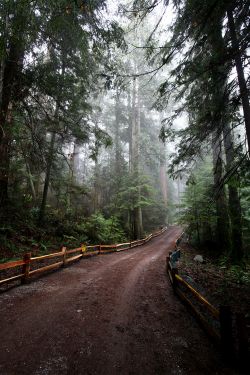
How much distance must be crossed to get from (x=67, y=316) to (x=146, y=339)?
163cm

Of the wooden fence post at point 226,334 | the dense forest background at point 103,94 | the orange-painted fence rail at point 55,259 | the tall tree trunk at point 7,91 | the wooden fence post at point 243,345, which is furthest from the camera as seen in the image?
the tall tree trunk at point 7,91

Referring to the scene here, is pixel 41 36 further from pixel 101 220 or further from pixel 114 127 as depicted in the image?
pixel 114 127

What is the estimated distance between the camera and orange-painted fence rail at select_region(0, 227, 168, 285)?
4.65m

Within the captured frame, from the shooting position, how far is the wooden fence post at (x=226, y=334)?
93.6 inches

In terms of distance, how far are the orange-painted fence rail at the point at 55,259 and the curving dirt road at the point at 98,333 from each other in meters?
0.39

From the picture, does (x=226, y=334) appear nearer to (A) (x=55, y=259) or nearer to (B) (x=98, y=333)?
(B) (x=98, y=333)

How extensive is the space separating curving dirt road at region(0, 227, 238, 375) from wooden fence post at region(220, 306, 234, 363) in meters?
0.16

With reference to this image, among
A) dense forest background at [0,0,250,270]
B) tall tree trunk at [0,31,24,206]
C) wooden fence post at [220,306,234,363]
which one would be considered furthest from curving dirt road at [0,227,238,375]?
tall tree trunk at [0,31,24,206]

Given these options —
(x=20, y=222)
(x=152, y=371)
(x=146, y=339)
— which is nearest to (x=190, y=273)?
(x=146, y=339)

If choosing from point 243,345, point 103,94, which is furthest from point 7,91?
point 243,345

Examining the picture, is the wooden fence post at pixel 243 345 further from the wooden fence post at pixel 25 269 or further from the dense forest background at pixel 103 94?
the wooden fence post at pixel 25 269

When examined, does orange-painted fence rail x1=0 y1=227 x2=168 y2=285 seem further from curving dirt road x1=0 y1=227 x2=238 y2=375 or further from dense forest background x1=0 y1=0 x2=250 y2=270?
dense forest background x1=0 y1=0 x2=250 y2=270

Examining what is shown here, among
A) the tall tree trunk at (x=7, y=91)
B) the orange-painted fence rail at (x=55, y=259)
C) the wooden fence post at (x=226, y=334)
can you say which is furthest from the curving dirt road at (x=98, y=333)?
the tall tree trunk at (x=7, y=91)

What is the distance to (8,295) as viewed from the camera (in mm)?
4004
